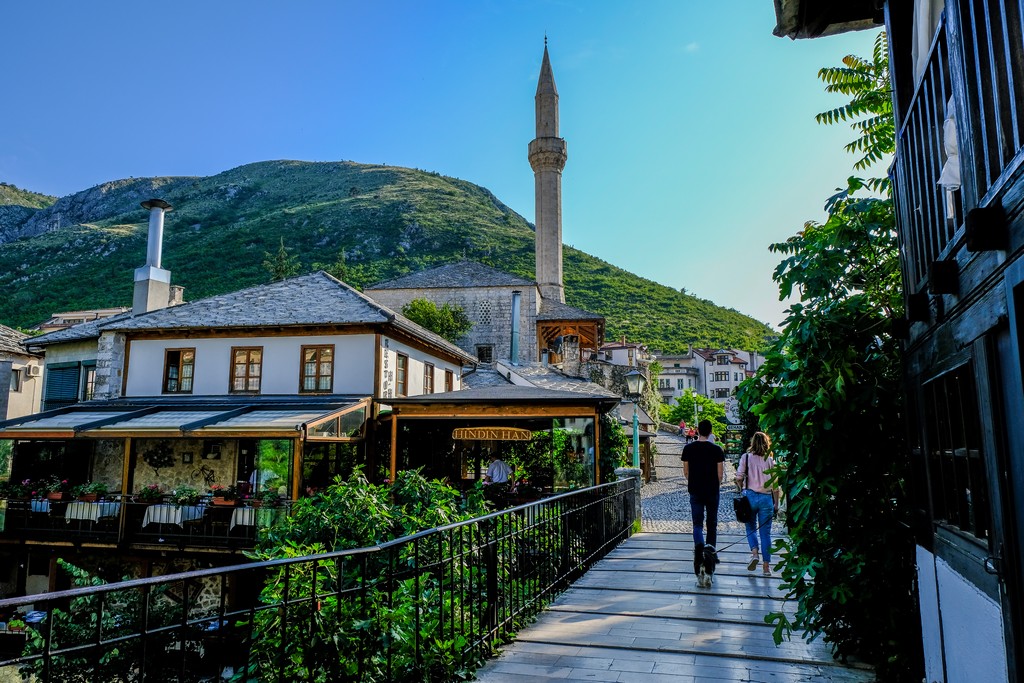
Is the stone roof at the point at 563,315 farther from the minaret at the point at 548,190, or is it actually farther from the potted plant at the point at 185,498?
the potted plant at the point at 185,498

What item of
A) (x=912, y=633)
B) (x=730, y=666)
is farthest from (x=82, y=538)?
(x=912, y=633)

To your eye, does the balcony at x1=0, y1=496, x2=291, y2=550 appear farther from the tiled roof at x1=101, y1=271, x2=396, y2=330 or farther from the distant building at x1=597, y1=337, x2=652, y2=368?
the distant building at x1=597, y1=337, x2=652, y2=368

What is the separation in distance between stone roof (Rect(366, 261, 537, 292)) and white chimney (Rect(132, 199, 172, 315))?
1801 centimetres

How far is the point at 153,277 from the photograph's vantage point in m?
21.9

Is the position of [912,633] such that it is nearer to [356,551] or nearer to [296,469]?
[356,551]

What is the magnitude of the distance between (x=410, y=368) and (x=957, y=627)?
1776 cm

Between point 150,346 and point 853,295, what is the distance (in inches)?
764

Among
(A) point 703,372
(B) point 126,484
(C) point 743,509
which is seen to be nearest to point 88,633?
(B) point 126,484

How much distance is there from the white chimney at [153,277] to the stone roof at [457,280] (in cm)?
1801

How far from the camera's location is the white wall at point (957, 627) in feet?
8.18

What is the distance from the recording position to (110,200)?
13212cm

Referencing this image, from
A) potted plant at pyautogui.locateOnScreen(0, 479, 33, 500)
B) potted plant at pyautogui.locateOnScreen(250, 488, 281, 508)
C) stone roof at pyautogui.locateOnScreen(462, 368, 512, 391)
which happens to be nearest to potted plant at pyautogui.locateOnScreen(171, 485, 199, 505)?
potted plant at pyautogui.locateOnScreen(250, 488, 281, 508)

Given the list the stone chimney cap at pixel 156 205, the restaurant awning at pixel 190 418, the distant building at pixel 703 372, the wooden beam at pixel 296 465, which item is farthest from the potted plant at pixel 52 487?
the distant building at pixel 703 372

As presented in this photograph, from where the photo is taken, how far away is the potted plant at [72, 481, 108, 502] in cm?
1570
